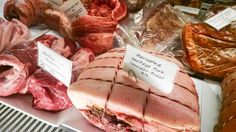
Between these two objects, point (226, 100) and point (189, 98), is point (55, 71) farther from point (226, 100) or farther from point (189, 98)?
point (226, 100)

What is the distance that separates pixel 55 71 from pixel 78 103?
15 cm

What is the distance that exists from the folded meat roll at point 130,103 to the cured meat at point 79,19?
448 millimetres

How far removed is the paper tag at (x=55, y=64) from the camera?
92cm

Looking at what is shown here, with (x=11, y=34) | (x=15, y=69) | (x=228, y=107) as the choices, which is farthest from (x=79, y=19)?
(x=228, y=107)

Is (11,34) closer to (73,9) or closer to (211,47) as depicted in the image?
(73,9)

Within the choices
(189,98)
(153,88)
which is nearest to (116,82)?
(153,88)

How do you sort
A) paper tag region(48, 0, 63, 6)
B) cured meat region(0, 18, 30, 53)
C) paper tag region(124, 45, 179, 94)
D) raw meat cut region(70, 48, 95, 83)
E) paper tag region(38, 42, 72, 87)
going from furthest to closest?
paper tag region(48, 0, 63, 6) → cured meat region(0, 18, 30, 53) → raw meat cut region(70, 48, 95, 83) → paper tag region(38, 42, 72, 87) → paper tag region(124, 45, 179, 94)

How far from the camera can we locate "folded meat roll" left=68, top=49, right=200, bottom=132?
0.80 metres

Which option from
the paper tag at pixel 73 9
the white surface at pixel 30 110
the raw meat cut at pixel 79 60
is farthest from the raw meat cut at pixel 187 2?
the white surface at pixel 30 110

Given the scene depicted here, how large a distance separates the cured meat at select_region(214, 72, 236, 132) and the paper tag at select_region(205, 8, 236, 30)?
0.85ft

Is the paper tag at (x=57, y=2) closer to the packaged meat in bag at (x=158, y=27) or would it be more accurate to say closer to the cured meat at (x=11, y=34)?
the cured meat at (x=11, y=34)

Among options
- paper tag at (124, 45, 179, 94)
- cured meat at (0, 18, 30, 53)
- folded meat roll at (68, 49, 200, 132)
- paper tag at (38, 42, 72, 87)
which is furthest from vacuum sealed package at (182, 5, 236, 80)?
cured meat at (0, 18, 30, 53)

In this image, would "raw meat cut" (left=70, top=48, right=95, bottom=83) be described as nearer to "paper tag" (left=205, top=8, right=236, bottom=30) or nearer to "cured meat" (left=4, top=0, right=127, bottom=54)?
"cured meat" (left=4, top=0, right=127, bottom=54)

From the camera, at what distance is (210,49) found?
1.23m
